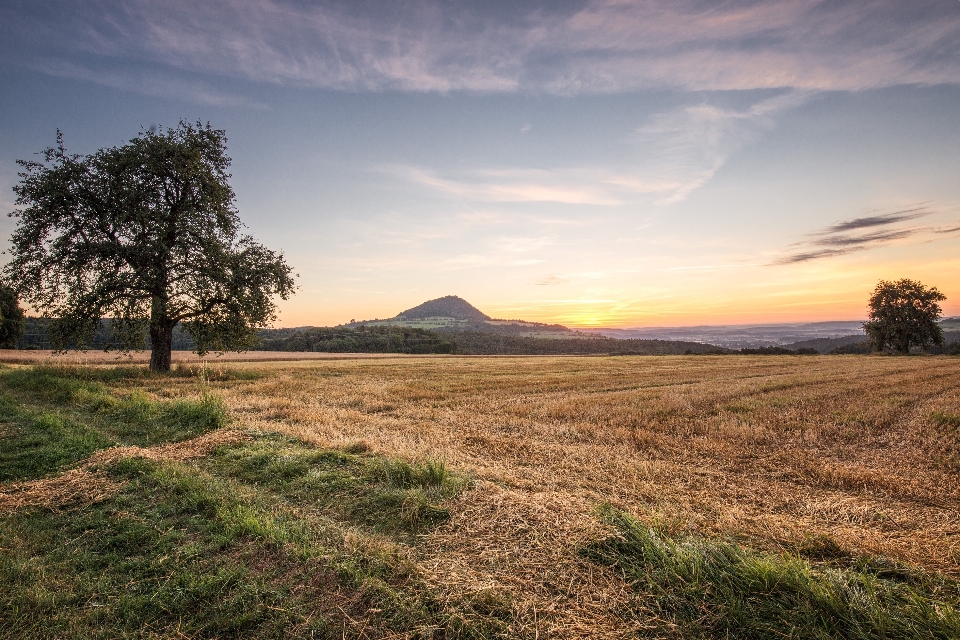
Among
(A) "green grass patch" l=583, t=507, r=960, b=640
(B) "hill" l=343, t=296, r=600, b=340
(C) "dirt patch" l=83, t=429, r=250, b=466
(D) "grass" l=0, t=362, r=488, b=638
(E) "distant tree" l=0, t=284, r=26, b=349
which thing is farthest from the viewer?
(B) "hill" l=343, t=296, r=600, b=340

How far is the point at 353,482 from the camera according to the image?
5.52 metres

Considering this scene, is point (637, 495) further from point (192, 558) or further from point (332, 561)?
point (192, 558)

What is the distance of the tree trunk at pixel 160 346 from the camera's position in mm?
21250

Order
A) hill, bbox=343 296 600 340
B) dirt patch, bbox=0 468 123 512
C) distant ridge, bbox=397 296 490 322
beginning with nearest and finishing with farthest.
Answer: dirt patch, bbox=0 468 123 512 → hill, bbox=343 296 600 340 → distant ridge, bbox=397 296 490 322

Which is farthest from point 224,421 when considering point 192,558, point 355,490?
point 192,558

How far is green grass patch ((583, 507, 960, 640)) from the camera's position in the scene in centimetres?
256

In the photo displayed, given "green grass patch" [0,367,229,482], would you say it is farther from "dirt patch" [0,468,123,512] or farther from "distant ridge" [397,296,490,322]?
"distant ridge" [397,296,490,322]

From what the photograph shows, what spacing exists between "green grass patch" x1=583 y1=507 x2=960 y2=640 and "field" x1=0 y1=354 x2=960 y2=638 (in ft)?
0.06

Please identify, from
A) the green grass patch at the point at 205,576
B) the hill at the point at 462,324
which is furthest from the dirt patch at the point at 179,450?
the hill at the point at 462,324

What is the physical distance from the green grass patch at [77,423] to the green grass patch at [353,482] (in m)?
2.40

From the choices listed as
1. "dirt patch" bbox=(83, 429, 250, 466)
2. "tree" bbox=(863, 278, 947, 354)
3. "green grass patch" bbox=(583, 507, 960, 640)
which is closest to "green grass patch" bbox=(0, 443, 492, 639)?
"green grass patch" bbox=(583, 507, 960, 640)

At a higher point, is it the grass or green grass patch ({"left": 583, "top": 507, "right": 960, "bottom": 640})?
green grass patch ({"left": 583, "top": 507, "right": 960, "bottom": 640})

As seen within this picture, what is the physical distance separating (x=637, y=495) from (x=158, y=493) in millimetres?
6357

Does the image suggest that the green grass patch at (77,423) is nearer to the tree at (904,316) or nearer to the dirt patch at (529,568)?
the dirt patch at (529,568)
